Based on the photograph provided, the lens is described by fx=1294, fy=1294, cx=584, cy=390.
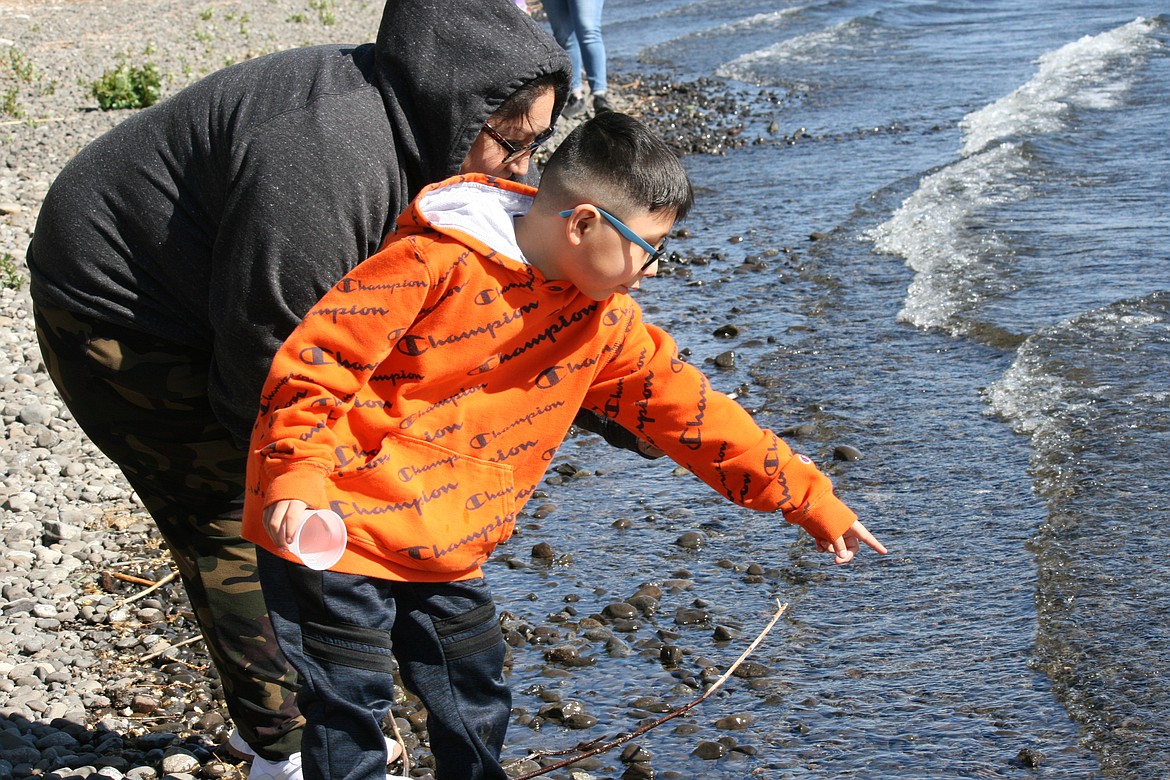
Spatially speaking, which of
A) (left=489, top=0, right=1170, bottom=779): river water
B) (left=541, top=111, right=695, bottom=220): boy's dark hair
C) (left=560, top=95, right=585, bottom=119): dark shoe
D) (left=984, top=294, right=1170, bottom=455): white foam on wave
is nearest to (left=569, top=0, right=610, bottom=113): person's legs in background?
(left=560, top=95, right=585, bottom=119): dark shoe

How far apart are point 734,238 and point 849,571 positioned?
16.1 ft

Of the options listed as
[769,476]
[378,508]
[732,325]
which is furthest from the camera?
[732,325]

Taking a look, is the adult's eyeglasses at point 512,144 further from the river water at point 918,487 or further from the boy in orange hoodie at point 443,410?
the river water at point 918,487

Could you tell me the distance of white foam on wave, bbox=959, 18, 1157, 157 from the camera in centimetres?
1233

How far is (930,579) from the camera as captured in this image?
450cm

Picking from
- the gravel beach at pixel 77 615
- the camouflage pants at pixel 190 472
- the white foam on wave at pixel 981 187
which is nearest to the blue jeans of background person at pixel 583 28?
the white foam on wave at pixel 981 187

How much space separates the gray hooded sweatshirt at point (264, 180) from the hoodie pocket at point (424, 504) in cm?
35

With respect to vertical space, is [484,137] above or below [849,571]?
above

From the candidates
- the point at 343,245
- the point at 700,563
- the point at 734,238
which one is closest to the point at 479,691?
the point at 343,245

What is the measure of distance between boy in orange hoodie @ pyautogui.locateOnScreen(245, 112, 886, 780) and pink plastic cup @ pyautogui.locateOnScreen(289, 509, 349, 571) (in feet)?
0.17

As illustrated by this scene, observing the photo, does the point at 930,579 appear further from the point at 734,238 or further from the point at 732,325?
the point at 734,238

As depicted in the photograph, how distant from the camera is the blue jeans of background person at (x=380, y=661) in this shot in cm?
257

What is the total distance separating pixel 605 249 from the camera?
259 centimetres

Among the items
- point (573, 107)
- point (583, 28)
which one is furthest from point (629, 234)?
point (573, 107)
